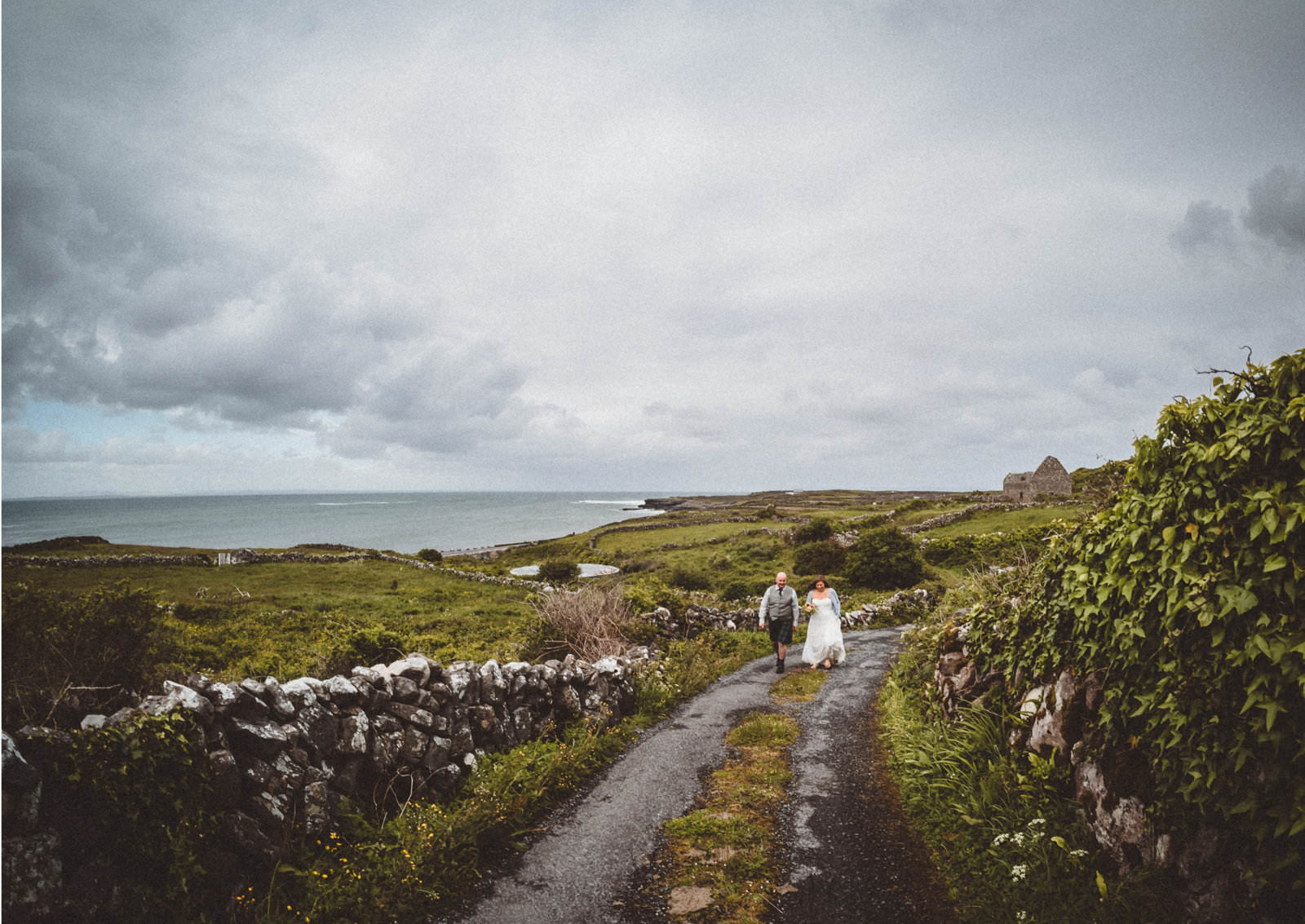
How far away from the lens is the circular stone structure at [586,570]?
38.8 metres

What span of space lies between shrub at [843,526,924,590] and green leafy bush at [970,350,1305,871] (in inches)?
987

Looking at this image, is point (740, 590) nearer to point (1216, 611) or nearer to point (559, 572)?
point (559, 572)

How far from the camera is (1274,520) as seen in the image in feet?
12.1

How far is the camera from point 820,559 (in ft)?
108

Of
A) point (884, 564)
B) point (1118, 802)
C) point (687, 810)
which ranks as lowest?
point (884, 564)

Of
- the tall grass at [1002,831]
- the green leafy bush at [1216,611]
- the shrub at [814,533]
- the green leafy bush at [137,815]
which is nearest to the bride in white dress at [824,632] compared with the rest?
the tall grass at [1002,831]

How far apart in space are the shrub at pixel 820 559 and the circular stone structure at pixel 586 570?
12.2 m

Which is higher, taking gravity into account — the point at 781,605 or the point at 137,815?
the point at 137,815

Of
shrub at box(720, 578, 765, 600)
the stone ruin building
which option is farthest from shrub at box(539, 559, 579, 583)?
the stone ruin building

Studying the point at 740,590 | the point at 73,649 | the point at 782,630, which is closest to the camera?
the point at 73,649

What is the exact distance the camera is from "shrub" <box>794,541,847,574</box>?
107ft

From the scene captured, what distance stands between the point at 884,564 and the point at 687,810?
82.4 feet

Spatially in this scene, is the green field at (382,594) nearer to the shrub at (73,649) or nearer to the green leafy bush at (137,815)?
the shrub at (73,649)

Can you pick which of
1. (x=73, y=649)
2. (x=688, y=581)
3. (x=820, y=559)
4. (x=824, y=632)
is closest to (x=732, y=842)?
(x=73, y=649)
